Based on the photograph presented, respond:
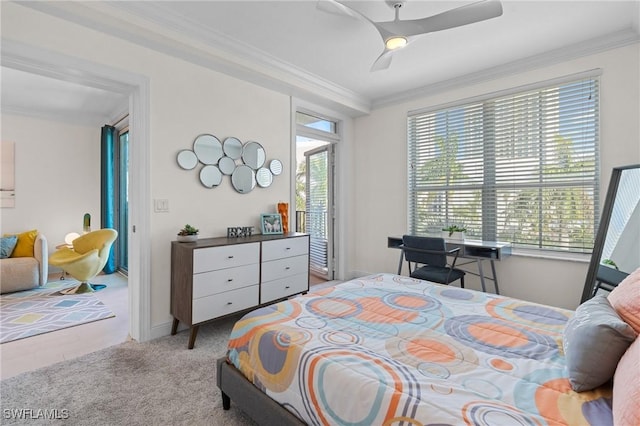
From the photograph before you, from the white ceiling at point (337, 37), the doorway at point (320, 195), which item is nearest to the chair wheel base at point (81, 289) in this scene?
the white ceiling at point (337, 37)

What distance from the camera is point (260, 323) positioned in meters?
1.54

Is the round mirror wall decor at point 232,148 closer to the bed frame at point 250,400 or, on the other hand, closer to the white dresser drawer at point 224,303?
the white dresser drawer at point 224,303

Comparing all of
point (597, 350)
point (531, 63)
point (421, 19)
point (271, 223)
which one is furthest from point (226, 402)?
point (531, 63)

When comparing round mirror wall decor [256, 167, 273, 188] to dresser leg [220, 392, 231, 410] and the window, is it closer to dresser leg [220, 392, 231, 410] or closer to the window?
the window

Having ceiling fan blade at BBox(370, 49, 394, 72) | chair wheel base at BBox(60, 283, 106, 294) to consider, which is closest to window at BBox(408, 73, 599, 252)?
ceiling fan blade at BBox(370, 49, 394, 72)

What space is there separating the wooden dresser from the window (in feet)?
6.37

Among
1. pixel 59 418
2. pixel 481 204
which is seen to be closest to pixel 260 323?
pixel 59 418

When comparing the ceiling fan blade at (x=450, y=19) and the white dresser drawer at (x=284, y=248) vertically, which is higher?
the ceiling fan blade at (x=450, y=19)

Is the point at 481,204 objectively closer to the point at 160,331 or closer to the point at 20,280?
the point at 160,331

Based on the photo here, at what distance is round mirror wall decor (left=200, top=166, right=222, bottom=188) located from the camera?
289cm

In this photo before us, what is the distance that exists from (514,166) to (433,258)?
1361mm

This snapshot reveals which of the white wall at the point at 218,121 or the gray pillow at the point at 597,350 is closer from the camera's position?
the gray pillow at the point at 597,350

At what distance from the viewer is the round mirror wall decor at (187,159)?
8.96 feet

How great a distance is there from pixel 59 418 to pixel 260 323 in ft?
4.01
